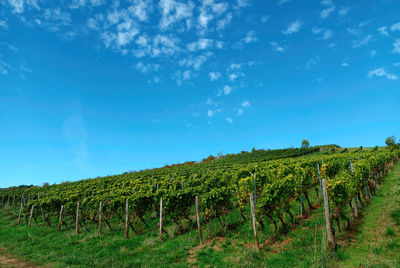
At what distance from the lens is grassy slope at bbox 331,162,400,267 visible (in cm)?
650

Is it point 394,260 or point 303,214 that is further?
point 303,214

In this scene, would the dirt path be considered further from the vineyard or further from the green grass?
the vineyard

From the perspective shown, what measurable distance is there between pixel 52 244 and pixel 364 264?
1575 centimetres

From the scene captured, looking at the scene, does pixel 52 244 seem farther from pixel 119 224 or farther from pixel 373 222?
pixel 373 222

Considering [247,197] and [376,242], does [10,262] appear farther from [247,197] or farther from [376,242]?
[376,242]

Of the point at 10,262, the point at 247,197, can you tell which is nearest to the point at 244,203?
the point at 247,197

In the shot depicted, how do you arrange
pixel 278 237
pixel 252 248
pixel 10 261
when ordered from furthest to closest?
pixel 10 261
pixel 278 237
pixel 252 248

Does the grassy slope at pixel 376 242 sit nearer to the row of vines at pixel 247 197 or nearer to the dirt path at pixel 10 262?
the row of vines at pixel 247 197

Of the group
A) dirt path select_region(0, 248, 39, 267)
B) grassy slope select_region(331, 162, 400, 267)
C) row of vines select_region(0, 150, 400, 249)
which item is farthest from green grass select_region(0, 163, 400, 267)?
row of vines select_region(0, 150, 400, 249)

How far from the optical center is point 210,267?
7617 millimetres

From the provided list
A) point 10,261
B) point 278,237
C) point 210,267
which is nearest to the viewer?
point 210,267

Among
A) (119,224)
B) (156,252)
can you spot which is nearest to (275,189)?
(156,252)

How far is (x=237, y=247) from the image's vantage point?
8.96 metres

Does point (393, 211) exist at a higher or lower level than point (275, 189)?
lower
